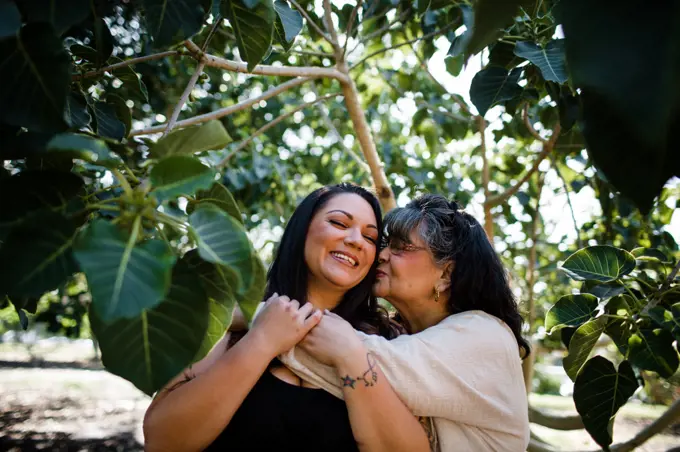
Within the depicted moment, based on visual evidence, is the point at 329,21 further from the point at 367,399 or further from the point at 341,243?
the point at 367,399

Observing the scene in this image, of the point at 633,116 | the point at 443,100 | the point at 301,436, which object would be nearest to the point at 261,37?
the point at 633,116

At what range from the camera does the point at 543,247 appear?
214 inches

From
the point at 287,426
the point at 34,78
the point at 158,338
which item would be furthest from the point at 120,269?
the point at 287,426

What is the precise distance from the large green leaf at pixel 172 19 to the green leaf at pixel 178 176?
0.90 feet

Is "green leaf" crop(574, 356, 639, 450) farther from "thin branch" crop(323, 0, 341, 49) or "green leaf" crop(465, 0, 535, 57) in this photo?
"thin branch" crop(323, 0, 341, 49)

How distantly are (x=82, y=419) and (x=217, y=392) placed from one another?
256 inches

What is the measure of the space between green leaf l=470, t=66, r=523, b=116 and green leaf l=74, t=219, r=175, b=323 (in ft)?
4.16

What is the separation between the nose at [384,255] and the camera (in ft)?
6.71

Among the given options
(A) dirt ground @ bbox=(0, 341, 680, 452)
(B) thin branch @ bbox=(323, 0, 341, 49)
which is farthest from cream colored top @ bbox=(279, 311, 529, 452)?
(A) dirt ground @ bbox=(0, 341, 680, 452)

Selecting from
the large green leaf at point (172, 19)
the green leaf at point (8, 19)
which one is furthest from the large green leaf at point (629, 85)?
the large green leaf at point (172, 19)

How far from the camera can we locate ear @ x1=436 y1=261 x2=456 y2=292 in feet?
6.54

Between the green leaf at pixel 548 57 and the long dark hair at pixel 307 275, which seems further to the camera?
the long dark hair at pixel 307 275

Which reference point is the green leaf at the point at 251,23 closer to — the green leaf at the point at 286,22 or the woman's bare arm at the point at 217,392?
the green leaf at the point at 286,22

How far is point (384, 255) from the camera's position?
6.73ft
